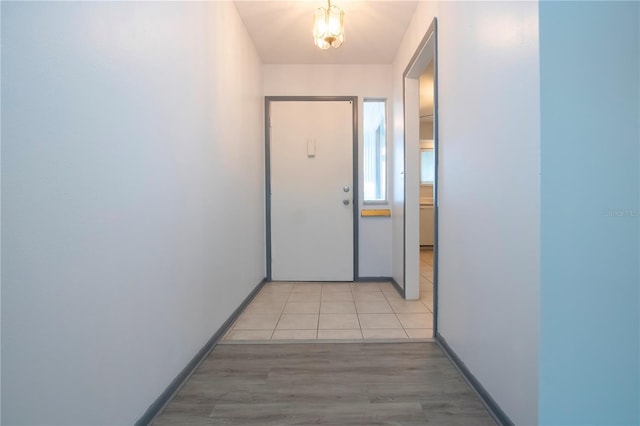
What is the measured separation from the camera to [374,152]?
3451 mm

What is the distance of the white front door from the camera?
330 centimetres

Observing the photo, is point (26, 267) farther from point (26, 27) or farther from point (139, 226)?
point (26, 27)

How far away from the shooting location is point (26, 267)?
2.32 feet

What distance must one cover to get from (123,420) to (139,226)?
690 mm

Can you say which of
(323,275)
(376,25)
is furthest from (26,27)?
(323,275)

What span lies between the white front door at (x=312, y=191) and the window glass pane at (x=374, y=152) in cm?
22

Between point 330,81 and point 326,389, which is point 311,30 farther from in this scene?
point 326,389

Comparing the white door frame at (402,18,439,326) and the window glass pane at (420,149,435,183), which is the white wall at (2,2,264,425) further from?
the window glass pane at (420,149,435,183)

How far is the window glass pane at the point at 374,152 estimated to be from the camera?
11.1 feet

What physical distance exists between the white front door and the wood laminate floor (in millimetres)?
1564

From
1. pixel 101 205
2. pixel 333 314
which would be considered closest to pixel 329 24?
pixel 101 205

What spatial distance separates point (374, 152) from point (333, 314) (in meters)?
1.98

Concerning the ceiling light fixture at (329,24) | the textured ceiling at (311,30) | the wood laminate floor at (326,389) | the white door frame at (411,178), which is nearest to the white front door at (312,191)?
the textured ceiling at (311,30)

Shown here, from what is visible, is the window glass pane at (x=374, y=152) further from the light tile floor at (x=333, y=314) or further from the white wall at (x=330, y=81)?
the light tile floor at (x=333, y=314)
